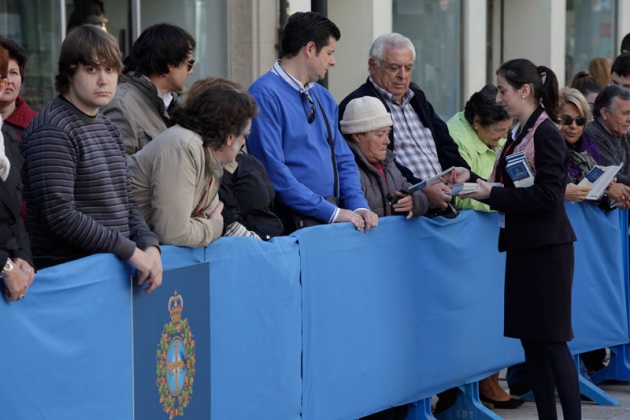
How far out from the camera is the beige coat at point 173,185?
5.20 metres

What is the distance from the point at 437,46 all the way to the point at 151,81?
982 centimetres

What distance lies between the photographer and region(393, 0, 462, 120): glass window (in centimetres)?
1493

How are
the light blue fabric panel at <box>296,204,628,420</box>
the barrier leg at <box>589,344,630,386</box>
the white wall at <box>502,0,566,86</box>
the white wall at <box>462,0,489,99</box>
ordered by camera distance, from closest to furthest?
the light blue fabric panel at <box>296,204,628,420</box>, the barrier leg at <box>589,344,630,386</box>, the white wall at <box>462,0,489,99</box>, the white wall at <box>502,0,566,86</box>

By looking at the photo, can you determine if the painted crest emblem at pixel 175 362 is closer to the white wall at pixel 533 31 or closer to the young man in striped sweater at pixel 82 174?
the young man in striped sweater at pixel 82 174

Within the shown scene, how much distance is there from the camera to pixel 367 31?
42.7 ft

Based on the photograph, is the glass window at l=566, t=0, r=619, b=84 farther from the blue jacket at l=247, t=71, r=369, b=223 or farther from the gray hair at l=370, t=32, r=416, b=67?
the blue jacket at l=247, t=71, r=369, b=223

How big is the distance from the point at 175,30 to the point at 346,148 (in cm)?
139

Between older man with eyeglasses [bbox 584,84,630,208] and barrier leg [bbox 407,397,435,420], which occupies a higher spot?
older man with eyeglasses [bbox 584,84,630,208]

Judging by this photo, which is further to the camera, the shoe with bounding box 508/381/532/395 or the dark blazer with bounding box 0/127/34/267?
the shoe with bounding box 508/381/532/395

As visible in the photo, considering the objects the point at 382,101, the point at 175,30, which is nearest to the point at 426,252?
the point at 382,101

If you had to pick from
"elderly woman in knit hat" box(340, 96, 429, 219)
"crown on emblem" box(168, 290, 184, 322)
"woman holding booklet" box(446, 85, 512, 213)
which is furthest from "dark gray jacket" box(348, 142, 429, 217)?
"crown on emblem" box(168, 290, 184, 322)

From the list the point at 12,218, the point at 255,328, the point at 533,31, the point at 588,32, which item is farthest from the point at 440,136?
the point at 588,32

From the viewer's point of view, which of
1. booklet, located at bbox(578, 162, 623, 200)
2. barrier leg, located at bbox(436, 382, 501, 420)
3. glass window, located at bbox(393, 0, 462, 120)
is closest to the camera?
barrier leg, located at bbox(436, 382, 501, 420)

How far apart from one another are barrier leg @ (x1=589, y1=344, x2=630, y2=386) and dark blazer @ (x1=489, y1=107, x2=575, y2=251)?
2.56 metres
